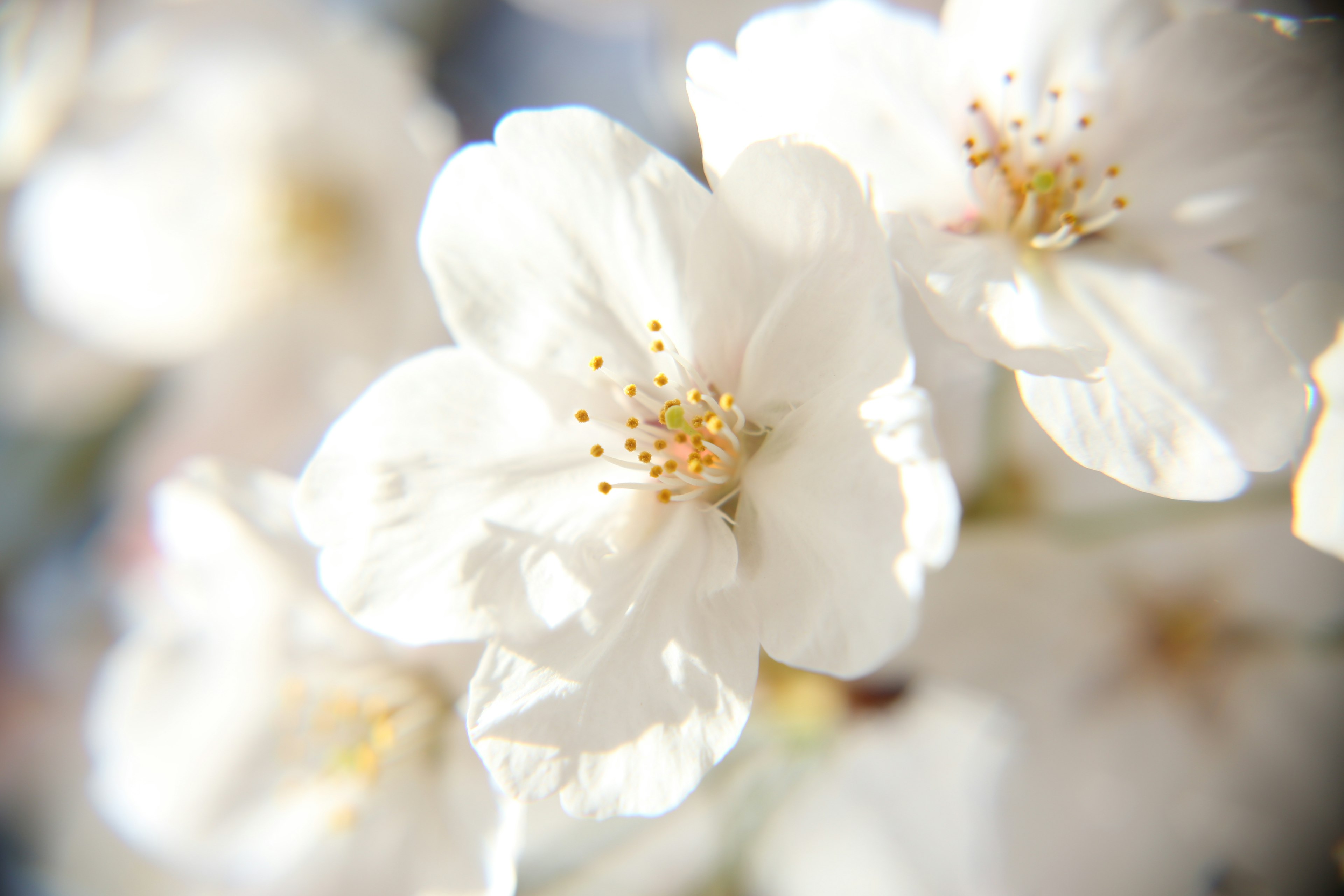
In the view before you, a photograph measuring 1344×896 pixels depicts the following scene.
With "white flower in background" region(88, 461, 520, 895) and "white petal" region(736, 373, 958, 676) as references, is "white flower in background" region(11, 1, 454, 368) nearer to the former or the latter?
"white flower in background" region(88, 461, 520, 895)

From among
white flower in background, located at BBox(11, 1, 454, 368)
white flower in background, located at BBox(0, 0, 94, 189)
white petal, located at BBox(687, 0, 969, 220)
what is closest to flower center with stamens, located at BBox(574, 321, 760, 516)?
white petal, located at BBox(687, 0, 969, 220)

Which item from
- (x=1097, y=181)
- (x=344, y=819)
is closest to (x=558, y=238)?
(x=1097, y=181)

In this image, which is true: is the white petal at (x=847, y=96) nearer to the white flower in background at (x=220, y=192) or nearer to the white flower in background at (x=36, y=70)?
the white flower in background at (x=220, y=192)

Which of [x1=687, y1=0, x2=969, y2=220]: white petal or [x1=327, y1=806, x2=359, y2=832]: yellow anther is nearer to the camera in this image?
[x1=687, y1=0, x2=969, y2=220]: white petal

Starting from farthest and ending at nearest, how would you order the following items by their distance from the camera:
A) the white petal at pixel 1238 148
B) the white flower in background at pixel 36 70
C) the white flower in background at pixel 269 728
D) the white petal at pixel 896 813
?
the white flower in background at pixel 36 70 → the white petal at pixel 896 813 → the white flower in background at pixel 269 728 → the white petal at pixel 1238 148

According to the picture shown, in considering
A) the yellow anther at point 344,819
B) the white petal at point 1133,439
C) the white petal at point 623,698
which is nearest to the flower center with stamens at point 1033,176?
the white petal at point 1133,439
